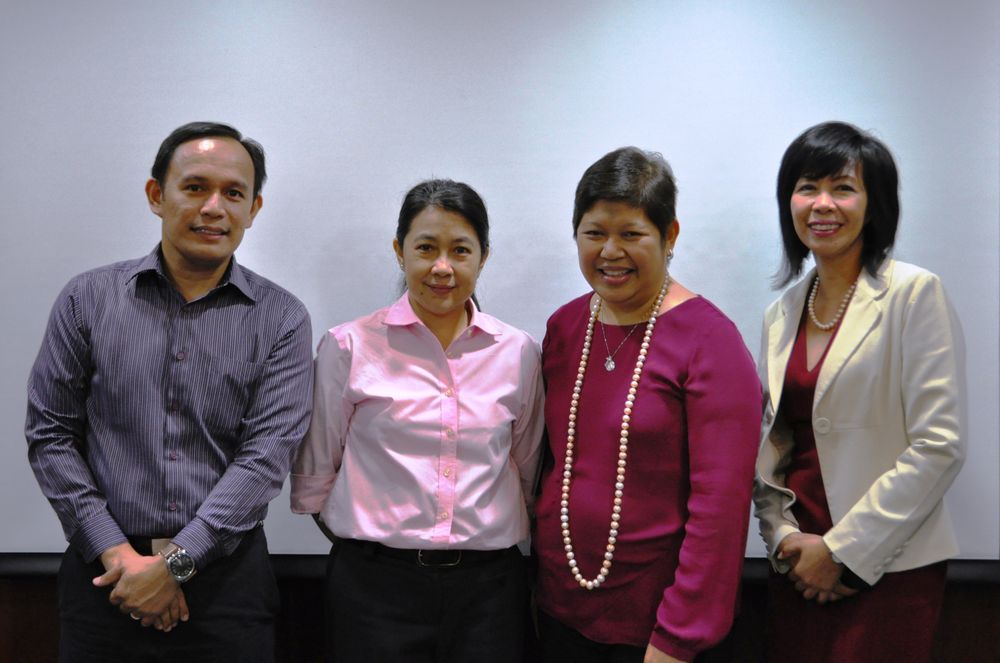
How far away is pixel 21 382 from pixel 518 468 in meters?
1.42

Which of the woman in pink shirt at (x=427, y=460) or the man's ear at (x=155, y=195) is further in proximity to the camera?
the man's ear at (x=155, y=195)

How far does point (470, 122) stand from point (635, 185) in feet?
2.41

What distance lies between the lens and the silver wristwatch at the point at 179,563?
1664 mm

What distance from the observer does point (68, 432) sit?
1766mm

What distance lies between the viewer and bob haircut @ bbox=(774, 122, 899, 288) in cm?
182

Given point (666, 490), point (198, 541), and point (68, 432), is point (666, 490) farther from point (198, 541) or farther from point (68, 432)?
point (68, 432)

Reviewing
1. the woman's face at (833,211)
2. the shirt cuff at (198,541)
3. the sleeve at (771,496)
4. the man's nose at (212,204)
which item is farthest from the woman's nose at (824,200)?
the shirt cuff at (198,541)

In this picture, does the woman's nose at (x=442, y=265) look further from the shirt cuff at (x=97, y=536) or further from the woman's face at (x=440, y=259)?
the shirt cuff at (x=97, y=536)

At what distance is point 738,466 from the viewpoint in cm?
161

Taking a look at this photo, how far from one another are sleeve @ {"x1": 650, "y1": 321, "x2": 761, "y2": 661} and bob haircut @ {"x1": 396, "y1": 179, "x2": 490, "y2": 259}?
581mm

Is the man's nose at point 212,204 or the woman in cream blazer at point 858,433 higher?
the man's nose at point 212,204

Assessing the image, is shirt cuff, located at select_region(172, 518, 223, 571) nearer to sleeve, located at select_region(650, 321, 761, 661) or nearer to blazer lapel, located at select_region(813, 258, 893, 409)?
sleeve, located at select_region(650, 321, 761, 661)

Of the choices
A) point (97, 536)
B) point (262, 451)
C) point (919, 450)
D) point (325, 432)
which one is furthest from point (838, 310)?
point (97, 536)

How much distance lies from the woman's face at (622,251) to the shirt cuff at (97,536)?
1.13m
